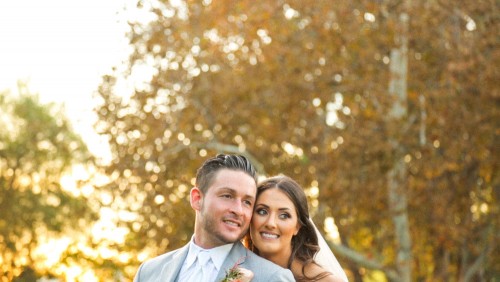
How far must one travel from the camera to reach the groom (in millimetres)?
6168

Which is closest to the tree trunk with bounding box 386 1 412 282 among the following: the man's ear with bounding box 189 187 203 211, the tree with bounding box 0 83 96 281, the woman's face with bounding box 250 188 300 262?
the woman's face with bounding box 250 188 300 262

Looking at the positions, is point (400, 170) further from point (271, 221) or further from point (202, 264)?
point (202, 264)

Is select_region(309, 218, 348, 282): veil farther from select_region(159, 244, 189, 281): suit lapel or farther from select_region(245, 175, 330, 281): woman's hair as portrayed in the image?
select_region(159, 244, 189, 281): suit lapel

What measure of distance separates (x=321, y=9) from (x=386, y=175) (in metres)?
3.12

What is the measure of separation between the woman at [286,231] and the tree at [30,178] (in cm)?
2732

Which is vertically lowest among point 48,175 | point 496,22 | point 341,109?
point 341,109

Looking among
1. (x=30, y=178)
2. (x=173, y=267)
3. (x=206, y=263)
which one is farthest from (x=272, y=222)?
(x=30, y=178)

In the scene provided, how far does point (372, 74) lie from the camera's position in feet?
58.1

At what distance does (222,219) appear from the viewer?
620 cm

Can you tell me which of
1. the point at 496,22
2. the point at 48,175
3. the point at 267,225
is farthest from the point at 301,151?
the point at 48,175

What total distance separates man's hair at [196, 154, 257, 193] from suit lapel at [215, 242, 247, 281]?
1.34 feet

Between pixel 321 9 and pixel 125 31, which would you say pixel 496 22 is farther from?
pixel 125 31

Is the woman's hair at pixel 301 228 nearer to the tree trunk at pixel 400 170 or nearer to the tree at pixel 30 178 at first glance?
the tree trunk at pixel 400 170

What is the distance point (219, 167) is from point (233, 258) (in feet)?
1.83
